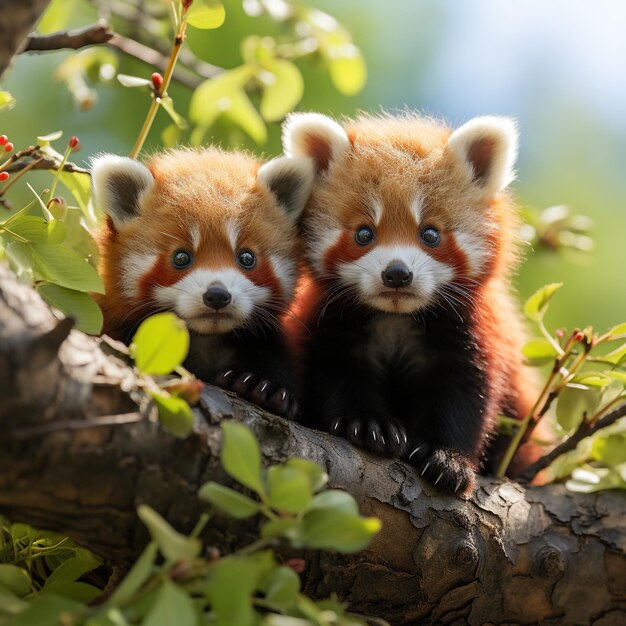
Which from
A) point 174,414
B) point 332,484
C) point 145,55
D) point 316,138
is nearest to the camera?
point 174,414

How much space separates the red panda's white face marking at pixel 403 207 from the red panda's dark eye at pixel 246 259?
323 millimetres

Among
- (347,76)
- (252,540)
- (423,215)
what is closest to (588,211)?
(347,76)

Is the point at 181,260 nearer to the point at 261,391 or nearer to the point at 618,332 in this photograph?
the point at 261,391

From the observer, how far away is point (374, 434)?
11.0 feet

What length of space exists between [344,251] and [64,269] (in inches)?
57.5

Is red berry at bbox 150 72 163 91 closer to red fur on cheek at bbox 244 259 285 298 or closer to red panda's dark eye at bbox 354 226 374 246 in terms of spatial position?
red fur on cheek at bbox 244 259 285 298

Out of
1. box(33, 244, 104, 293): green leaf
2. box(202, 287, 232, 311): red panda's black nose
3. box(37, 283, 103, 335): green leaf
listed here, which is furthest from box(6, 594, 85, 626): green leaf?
box(202, 287, 232, 311): red panda's black nose

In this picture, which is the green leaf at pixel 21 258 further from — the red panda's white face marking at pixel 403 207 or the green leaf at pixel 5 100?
the red panda's white face marking at pixel 403 207

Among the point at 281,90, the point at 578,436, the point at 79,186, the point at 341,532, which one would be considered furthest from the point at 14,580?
the point at 281,90

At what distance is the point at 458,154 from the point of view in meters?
4.05

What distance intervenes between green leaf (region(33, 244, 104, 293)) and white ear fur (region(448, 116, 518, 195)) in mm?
2037

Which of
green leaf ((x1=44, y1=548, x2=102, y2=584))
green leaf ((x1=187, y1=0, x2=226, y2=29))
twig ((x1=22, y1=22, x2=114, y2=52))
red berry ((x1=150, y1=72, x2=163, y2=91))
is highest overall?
green leaf ((x1=187, y1=0, x2=226, y2=29))

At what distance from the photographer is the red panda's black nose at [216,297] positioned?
3389mm

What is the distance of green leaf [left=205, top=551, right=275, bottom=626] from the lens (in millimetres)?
1792
